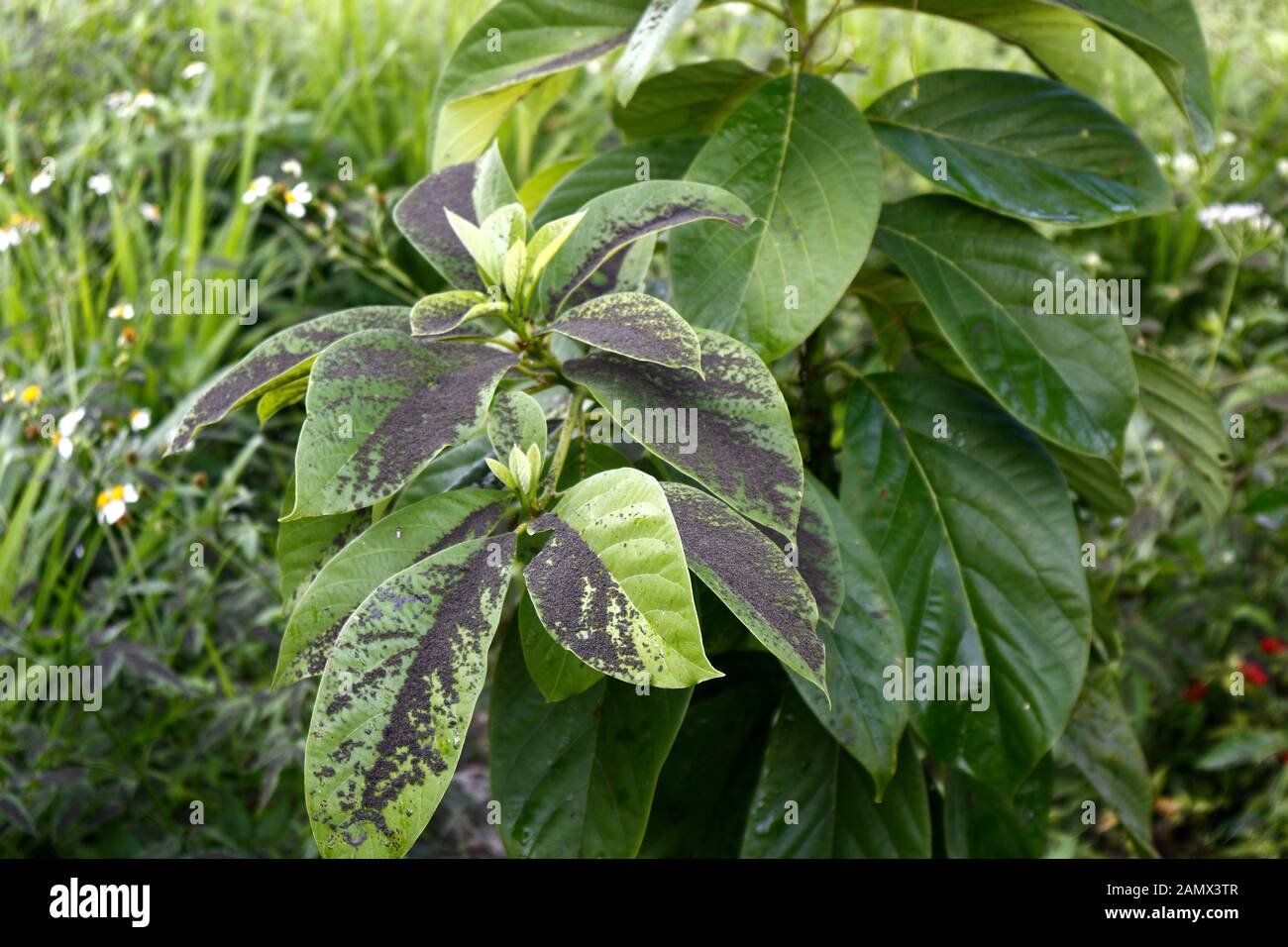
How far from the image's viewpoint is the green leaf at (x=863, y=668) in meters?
1.00

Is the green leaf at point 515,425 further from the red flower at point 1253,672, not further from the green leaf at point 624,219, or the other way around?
the red flower at point 1253,672

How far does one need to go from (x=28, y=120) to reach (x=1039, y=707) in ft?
9.86

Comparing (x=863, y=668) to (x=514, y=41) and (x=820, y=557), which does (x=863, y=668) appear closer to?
(x=820, y=557)

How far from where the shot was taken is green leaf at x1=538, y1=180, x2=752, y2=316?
91 centimetres

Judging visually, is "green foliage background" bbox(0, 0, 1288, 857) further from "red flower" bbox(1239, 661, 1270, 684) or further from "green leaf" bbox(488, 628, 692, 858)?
"green leaf" bbox(488, 628, 692, 858)

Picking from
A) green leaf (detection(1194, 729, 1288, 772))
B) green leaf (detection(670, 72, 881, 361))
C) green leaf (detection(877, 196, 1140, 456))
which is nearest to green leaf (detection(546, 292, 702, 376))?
green leaf (detection(670, 72, 881, 361))

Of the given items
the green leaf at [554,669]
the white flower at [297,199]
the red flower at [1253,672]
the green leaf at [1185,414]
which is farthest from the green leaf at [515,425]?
the red flower at [1253,672]

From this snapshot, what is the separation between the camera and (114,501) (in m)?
1.57

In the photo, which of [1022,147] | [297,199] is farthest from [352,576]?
[297,199]

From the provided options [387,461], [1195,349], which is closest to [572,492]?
[387,461]

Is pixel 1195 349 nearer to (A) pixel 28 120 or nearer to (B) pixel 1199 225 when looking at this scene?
(B) pixel 1199 225

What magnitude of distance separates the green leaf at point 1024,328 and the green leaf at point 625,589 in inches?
20.4

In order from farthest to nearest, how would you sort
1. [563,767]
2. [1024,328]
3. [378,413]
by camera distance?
1. [1024,328]
2. [563,767]
3. [378,413]

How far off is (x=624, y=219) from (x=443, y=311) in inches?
7.0
